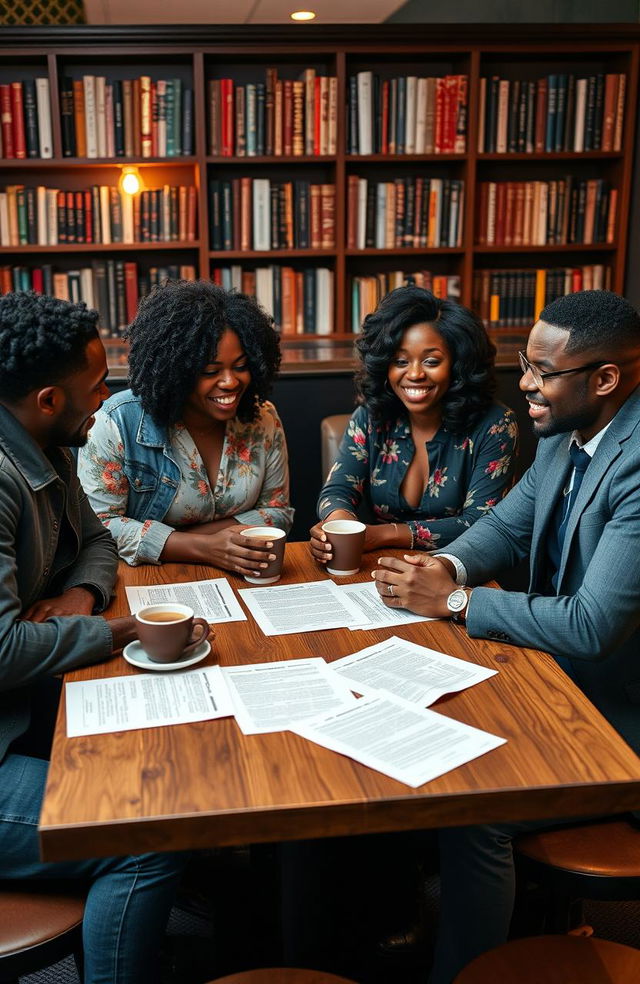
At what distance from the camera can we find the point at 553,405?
1511 millimetres

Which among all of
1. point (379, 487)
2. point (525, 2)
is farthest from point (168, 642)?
point (525, 2)

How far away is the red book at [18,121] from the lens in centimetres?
388

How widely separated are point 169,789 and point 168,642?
0.28 meters

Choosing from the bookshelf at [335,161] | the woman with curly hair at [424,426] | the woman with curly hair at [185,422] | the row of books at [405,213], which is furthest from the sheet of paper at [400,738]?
the row of books at [405,213]

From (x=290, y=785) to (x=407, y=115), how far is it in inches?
147

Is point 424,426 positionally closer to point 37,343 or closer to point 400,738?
point 37,343

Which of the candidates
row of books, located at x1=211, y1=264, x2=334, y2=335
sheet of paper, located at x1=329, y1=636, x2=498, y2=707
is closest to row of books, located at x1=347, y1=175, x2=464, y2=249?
row of books, located at x1=211, y1=264, x2=334, y2=335

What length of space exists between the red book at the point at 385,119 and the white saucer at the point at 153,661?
11.0 ft

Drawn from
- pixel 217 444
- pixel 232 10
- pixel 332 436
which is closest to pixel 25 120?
pixel 232 10

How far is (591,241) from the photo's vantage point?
4371 millimetres

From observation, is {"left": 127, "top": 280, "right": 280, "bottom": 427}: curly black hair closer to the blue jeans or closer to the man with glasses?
the man with glasses

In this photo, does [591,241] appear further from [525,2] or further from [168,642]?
[168,642]

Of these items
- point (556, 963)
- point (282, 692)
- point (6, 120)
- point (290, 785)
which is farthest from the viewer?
point (6, 120)

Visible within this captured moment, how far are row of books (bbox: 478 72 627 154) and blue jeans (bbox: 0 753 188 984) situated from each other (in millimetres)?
3767
